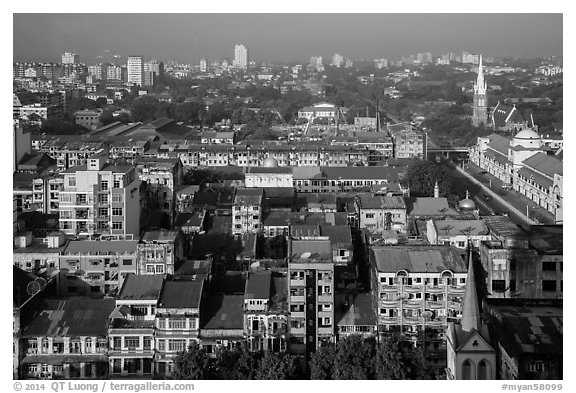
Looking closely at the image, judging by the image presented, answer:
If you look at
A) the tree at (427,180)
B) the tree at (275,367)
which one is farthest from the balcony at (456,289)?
the tree at (427,180)

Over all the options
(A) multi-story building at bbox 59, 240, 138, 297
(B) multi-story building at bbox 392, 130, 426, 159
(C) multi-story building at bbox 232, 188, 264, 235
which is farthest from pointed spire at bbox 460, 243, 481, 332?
(B) multi-story building at bbox 392, 130, 426, 159

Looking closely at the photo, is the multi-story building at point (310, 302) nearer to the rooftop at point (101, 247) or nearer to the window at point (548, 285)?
the window at point (548, 285)

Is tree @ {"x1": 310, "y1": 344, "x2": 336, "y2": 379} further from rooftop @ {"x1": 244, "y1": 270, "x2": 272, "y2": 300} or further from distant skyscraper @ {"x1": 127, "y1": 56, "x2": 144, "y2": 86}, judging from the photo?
distant skyscraper @ {"x1": 127, "y1": 56, "x2": 144, "y2": 86}

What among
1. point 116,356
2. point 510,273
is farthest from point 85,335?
point 510,273

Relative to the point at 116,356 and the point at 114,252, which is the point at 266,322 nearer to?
the point at 116,356

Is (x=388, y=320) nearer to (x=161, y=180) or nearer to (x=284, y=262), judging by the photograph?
(x=284, y=262)
